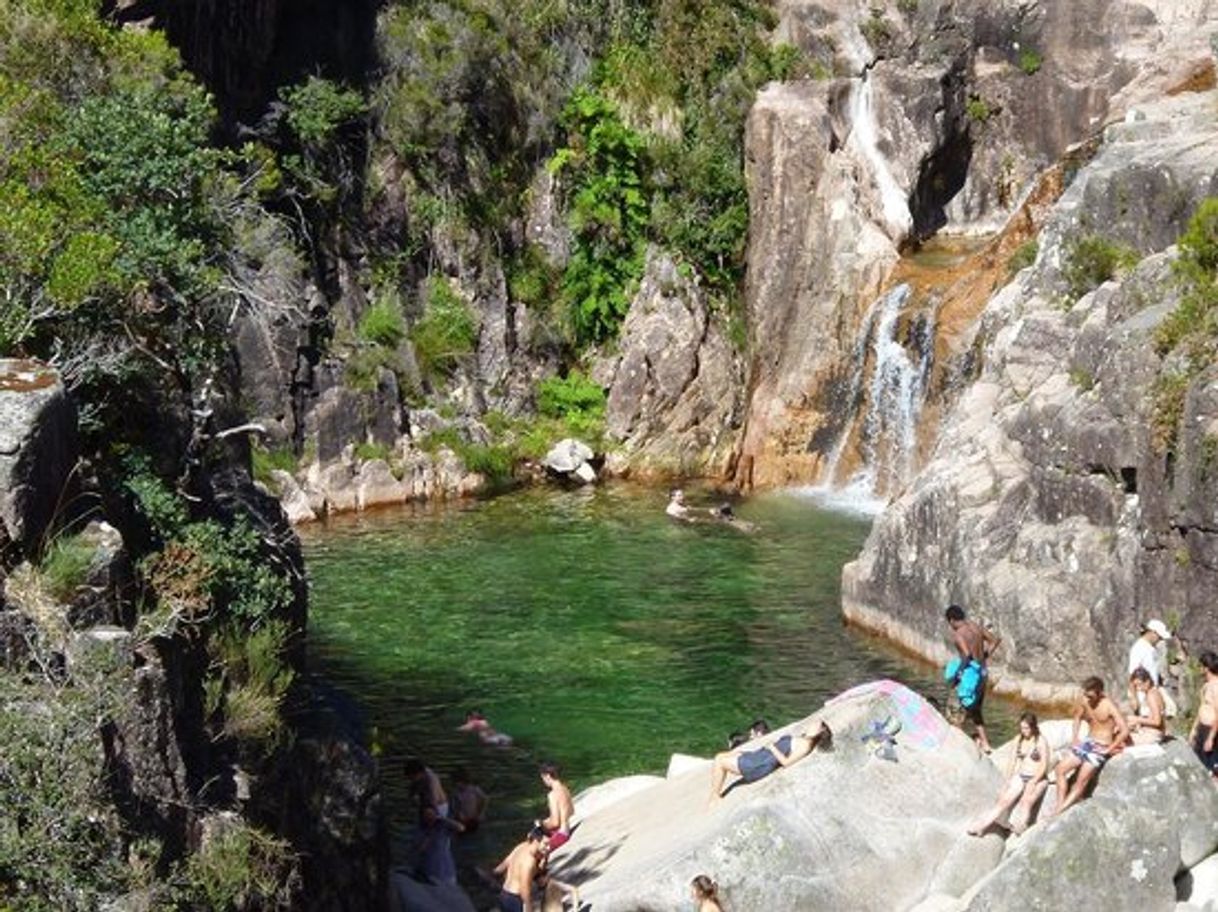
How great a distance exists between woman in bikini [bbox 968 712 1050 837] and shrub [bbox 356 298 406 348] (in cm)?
2370

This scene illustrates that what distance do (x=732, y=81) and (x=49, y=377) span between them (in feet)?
96.6

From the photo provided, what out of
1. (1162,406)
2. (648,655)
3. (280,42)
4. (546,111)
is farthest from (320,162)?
(1162,406)

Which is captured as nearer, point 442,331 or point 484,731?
point 484,731

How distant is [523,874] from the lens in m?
16.6

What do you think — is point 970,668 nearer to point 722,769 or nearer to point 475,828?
point 722,769

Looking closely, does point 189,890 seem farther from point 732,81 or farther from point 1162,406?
point 732,81

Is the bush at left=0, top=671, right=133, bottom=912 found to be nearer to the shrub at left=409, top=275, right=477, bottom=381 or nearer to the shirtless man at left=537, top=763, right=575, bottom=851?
the shirtless man at left=537, top=763, right=575, bottom=851

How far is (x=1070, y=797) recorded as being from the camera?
52.2 ft

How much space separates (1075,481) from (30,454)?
47.9ft

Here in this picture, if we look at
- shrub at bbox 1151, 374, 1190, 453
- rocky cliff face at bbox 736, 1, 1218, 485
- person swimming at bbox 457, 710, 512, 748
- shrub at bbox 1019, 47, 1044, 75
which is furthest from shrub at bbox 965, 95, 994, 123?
person swimming at bbox 457, 710, 512, 748

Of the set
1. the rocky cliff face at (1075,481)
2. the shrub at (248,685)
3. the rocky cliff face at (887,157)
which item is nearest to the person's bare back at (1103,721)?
the rocky cliff face at (1075,481)

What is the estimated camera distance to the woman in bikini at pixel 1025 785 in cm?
1617

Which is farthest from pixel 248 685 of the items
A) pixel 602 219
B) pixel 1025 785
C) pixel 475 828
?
pixel 602 219

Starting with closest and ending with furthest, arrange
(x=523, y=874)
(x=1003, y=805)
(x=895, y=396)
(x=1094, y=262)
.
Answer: (x=1003, y=805) < (x=523, y=874) < (x=1094, y=262) < (x=895, y=396)
